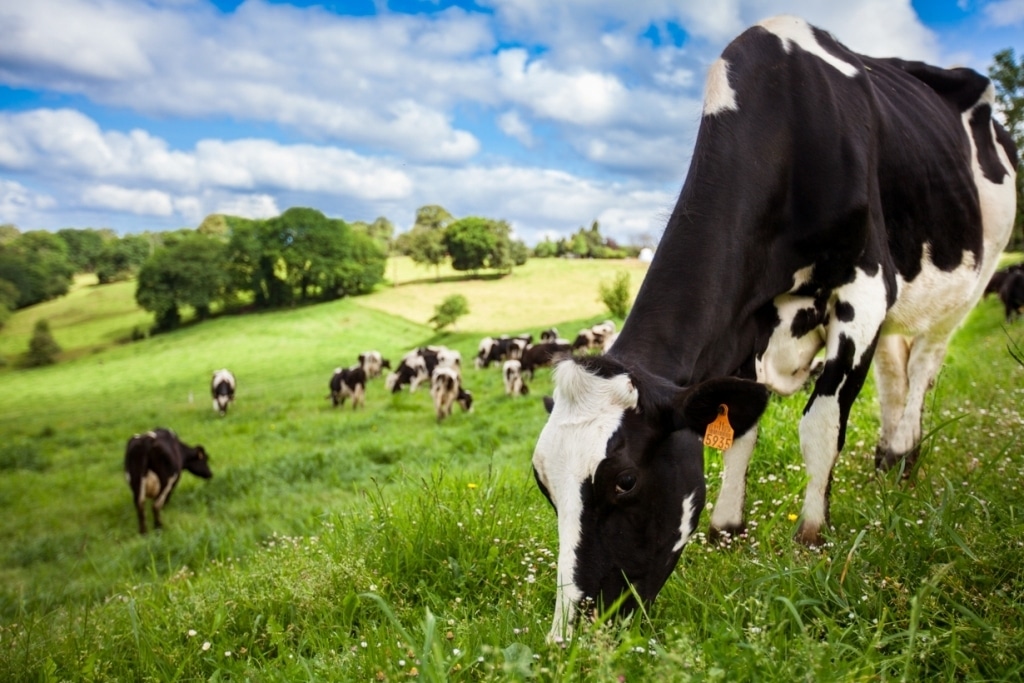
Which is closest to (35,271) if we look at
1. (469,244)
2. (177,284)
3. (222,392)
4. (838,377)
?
(177,284)

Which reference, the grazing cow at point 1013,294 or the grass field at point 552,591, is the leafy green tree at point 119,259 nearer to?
the grass field at point 552,591

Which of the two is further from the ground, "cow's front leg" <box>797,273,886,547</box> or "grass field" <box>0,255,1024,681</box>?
"cow's front leg" <box>797,273,886,547</box>

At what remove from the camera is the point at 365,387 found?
1044 inches

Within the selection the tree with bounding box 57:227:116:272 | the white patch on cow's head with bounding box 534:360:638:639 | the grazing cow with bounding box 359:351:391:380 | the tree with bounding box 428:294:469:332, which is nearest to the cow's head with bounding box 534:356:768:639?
the white patch on cow's head with bounding box 534:360:638:639

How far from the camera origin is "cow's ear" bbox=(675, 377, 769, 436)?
2941mm

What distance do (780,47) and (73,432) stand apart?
29.3 meters

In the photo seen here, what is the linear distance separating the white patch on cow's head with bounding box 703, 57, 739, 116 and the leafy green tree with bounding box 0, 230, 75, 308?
8237cm

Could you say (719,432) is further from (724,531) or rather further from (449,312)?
(449,312)

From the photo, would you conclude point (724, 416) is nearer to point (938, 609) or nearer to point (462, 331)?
point (938, 609)

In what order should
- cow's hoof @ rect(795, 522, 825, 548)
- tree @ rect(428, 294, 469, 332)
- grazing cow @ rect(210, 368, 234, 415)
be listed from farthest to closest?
tree @ rect(428, 294, 469, 332)
grazing cow @ rect(210, 368, 234, 415)
cow's hoof @ rect(795, 522, 825, 548)

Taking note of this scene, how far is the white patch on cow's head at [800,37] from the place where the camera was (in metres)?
4.31

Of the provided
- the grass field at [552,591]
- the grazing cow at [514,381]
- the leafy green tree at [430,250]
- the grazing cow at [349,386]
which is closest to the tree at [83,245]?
the leafy green tree at [430,250]

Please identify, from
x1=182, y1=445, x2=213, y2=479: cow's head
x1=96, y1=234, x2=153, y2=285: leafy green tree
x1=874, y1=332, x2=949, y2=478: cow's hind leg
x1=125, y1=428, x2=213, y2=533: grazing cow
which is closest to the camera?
x1=874, y1=332, x2=949, y2=478: cow's hind leg

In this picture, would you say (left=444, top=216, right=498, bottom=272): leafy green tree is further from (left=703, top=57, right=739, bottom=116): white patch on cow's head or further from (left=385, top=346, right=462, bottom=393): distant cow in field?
(left=703, top=57, right=739, bottom=116): white patch on cow's head
